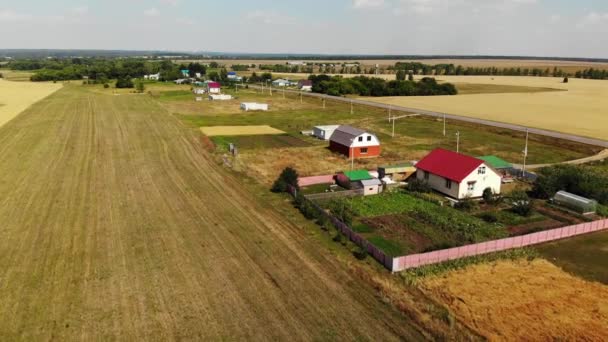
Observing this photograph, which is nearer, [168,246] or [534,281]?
[534,281]

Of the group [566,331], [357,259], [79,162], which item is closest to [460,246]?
[357,259]

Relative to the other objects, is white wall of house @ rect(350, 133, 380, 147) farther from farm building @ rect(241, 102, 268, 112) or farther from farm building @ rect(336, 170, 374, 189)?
farm building @ rect(241, 102, 268, 112)

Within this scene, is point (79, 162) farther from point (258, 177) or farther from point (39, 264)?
point (39, 264)

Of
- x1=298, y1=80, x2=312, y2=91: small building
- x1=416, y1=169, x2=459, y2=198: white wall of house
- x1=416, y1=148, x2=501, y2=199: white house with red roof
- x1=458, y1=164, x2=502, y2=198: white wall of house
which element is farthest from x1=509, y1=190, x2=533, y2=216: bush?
x1=298, y1=80, x2=312, y2=91: small building

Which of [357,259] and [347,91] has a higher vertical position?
[347,91]

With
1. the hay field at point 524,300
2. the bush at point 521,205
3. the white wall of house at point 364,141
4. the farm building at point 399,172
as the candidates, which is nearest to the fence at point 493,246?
the hay field at point 524,300

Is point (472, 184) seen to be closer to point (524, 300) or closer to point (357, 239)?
point (357, 239)

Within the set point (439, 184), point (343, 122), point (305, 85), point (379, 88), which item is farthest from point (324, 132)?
point (305, 85)
